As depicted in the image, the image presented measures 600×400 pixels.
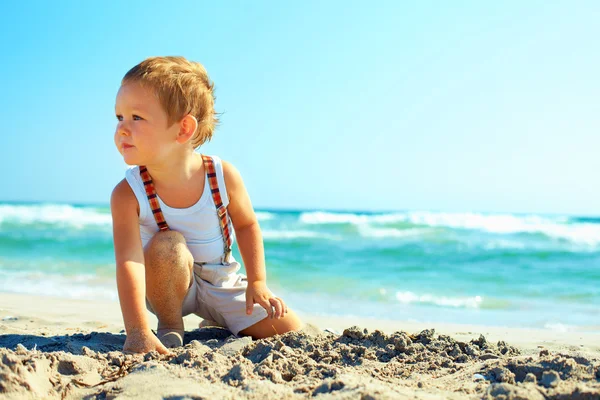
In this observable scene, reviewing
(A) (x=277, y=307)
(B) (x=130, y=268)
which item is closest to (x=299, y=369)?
(A) (x=277, y=307)

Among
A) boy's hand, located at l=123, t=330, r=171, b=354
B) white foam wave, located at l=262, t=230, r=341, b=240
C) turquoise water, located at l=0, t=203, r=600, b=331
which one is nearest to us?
boy's hand, located at l=123, t=330, r=171, b=354

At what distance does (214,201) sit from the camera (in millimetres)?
2812

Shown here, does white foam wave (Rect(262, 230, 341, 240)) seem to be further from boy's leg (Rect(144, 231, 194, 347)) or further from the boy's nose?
the boy's nose

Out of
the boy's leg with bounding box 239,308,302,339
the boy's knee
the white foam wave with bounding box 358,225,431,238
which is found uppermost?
the white foam wave with bounding box 358,225,431,238

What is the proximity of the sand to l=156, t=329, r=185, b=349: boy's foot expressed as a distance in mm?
150

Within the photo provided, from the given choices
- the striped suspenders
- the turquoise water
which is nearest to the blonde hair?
the striped suspenders

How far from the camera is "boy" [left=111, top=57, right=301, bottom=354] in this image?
248cm

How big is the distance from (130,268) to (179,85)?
0.85 metres

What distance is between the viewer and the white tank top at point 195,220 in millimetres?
2715

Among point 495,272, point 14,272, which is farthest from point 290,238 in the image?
point 14,272

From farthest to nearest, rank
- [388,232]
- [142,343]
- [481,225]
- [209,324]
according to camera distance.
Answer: [481,225] < [388,232] < [209,324] < [142,343]

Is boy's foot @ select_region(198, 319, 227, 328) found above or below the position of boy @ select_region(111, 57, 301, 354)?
below

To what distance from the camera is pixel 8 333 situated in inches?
114

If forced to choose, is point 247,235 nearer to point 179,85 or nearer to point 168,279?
point 168,279
